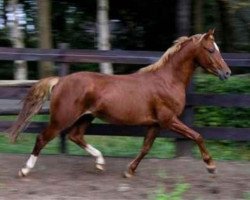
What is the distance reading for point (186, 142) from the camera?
330 inches

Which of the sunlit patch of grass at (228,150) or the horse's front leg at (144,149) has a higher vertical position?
the horse's front leg at (144,149)

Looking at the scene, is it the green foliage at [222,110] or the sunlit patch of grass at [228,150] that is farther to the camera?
the green foliage at [222,110]

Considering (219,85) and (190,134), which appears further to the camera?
(219,85)

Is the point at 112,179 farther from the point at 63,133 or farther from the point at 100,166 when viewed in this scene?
the point at 63,133

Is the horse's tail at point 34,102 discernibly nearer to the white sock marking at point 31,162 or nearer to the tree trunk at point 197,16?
the white sock marking at point 31,162

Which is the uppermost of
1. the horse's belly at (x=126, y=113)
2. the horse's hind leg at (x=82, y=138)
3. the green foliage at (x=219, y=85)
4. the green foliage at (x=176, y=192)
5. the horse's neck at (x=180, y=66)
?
the horse's neck at (x=180, y=66)

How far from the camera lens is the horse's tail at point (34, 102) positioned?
23.7ft

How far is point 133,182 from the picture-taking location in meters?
7.11

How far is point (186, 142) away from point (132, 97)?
1498 millimetres

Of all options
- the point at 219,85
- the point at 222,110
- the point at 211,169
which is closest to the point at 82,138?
the point at 211,169

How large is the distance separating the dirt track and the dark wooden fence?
1.30ft

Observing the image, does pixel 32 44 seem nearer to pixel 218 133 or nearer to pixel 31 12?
pixel 31 12

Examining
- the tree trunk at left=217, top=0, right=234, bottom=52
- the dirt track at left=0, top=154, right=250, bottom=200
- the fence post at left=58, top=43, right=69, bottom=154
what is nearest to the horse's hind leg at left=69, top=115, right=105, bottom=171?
the dirt track at left=0, top=154, right=250, bottom=200

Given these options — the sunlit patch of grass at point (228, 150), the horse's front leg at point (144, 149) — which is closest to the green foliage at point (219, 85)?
the sunlit patch of grass at point (228, 150)
